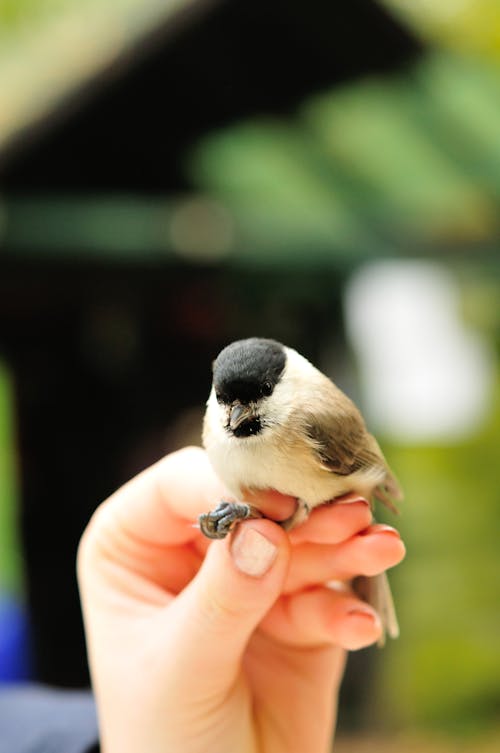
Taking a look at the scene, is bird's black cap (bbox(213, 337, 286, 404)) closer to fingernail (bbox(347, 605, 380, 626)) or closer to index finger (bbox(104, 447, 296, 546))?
index finger (bbox(104, 447, 296, 546))

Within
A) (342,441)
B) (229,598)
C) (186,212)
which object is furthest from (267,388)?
(186,212)

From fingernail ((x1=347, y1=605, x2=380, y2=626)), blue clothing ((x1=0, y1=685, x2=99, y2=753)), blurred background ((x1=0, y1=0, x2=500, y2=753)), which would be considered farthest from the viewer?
blurred background ((x1=0, y1=0, x2=500, y2=753))

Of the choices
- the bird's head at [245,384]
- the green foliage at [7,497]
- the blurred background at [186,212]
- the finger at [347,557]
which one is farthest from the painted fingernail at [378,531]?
the green foliage at [7,497]

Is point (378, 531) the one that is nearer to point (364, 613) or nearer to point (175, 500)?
point (364, 613)

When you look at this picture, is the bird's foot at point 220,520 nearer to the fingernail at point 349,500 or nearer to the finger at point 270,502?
the finger at point 270,502

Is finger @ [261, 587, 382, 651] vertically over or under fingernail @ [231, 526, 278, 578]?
under

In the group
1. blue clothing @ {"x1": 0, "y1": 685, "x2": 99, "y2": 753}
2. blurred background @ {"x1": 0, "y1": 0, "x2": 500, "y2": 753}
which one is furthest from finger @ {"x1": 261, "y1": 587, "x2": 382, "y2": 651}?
blurred background @ {"x1": 0, "y1": 0, "x2": 500, "y2": 753}
